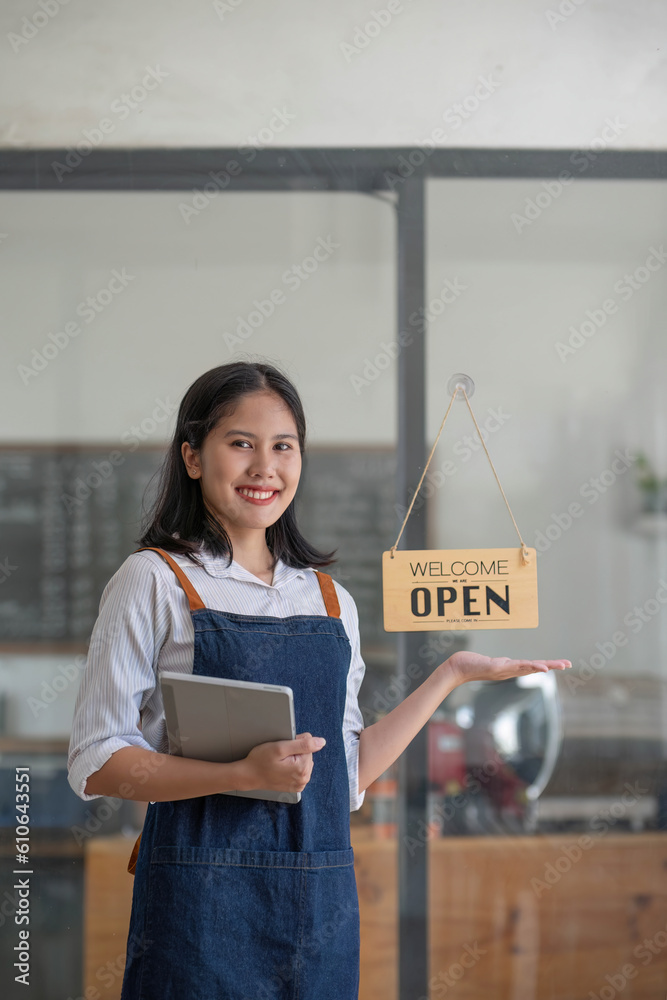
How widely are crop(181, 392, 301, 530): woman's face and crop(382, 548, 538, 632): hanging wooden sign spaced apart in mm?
337

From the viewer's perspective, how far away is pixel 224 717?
1.21 metres

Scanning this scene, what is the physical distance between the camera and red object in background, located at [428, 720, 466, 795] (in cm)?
212

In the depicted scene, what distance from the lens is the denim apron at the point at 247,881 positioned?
4.11 feet

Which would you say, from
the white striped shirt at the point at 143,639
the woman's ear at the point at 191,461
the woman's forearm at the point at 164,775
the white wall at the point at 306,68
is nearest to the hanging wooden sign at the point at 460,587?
the white striped shirt at the point at 143,639

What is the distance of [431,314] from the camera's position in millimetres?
2150

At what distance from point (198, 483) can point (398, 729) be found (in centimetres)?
51

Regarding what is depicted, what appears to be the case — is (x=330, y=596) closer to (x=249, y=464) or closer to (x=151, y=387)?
(x=249, y=464)

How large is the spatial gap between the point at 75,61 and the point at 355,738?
5.34 feet

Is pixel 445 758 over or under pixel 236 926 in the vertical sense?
over

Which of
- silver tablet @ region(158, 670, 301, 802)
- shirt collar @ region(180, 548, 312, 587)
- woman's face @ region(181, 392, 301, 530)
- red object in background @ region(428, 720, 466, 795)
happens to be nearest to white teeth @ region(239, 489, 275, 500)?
woman's face @ region(181, 392, 301, 530)

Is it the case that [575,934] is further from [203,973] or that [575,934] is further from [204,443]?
[204,443]

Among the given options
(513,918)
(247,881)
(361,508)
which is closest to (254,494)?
(247,881)

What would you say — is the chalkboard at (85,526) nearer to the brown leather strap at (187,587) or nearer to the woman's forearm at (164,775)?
the brown leather strap at (187,587)

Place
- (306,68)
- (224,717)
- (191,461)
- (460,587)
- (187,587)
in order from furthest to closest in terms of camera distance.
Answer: (306,68), (460,587), (191,461), (187,587), (224,717)
